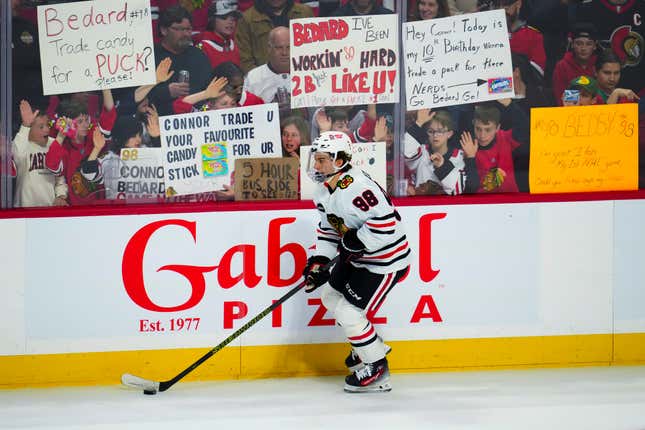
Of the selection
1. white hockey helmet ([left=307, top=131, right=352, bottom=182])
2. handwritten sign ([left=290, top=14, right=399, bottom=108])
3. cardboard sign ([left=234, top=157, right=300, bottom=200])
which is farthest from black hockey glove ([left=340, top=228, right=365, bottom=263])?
handwritten sign ([left=290, top=14, right=399, bottom=108])

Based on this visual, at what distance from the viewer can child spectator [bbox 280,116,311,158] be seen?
5.37 metres

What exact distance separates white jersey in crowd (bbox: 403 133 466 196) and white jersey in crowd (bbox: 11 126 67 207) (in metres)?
1.83

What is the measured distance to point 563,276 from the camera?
214 inches

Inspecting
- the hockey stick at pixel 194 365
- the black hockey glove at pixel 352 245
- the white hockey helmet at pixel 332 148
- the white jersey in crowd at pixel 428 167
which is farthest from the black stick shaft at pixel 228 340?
the white jersey in crowd at pixel 428 167

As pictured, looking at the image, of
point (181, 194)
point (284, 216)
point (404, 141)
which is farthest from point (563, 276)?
point (181, 194)

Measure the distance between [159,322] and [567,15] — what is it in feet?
8.70

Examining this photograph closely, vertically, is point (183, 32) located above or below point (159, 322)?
above

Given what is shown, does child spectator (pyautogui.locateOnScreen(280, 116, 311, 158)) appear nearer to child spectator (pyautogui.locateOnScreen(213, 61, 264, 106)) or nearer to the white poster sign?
child spectator (pyautogui.locateOnScreen(213, 61, 264, 106))

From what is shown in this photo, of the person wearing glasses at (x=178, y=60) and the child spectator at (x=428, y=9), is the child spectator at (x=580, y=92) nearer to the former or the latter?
the child spectator at (x=428, y=9)

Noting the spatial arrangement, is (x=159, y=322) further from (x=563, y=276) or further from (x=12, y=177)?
(x=563, y=276)

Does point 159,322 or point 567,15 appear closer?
point 159,322

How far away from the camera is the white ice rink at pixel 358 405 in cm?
451

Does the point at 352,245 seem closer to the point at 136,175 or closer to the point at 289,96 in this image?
the point at 289,96

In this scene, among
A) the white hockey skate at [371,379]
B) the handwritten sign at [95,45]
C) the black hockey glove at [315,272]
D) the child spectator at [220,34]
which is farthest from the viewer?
the child spectator at [220,34]
